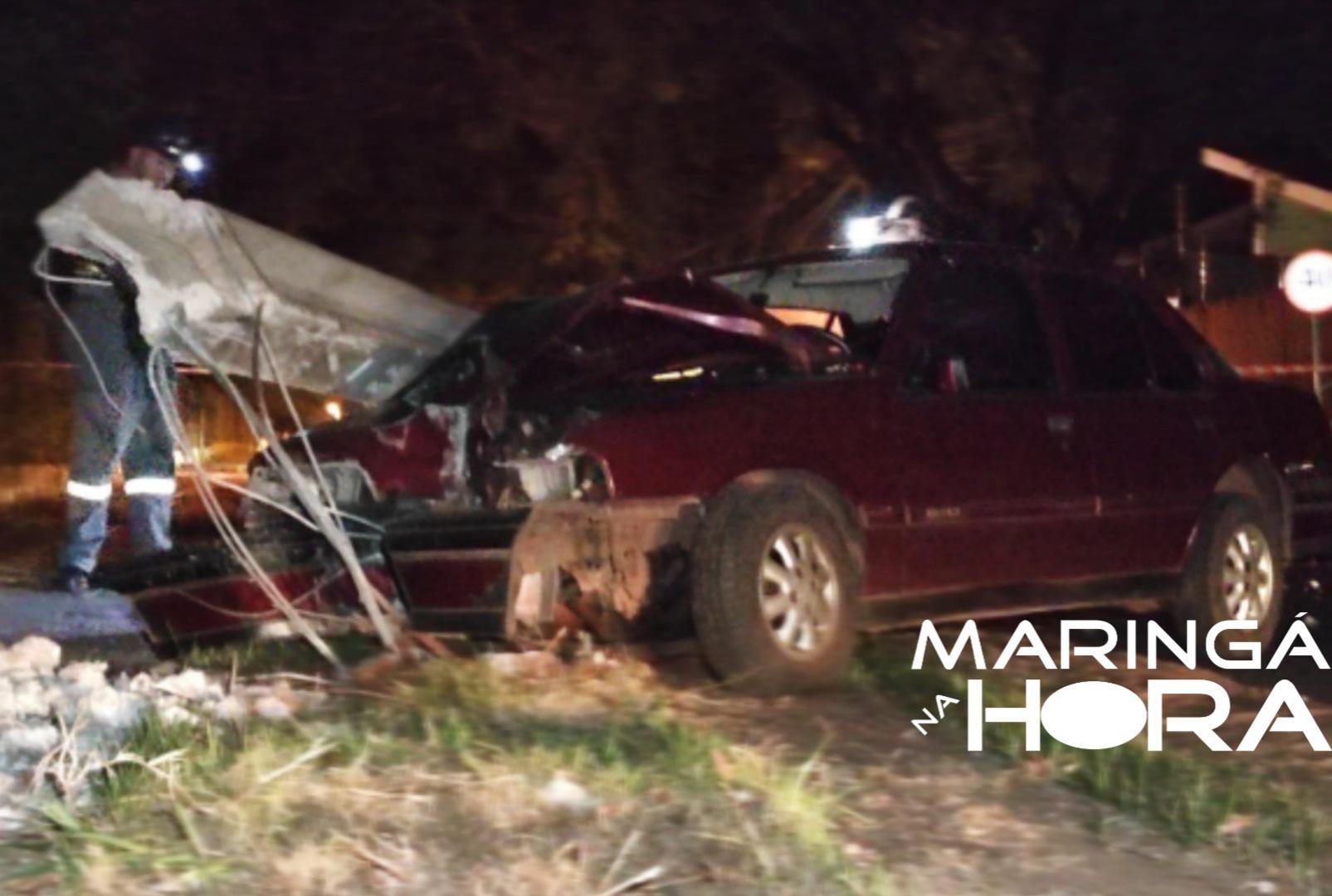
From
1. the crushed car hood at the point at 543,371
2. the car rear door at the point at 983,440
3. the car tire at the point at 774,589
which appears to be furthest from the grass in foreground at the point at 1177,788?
the crushed car hood at the point at 543,371

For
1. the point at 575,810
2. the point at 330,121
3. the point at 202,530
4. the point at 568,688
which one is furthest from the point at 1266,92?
the point at 575,810

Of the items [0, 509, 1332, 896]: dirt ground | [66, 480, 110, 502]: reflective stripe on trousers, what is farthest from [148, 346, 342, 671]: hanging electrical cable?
[0, 509, 1332, 896]: dirt ground

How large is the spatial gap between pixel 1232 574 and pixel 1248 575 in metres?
0.12

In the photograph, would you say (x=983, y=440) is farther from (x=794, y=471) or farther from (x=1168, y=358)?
(x=1168, y=358)

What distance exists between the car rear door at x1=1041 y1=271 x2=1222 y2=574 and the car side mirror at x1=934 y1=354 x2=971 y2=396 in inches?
27.2

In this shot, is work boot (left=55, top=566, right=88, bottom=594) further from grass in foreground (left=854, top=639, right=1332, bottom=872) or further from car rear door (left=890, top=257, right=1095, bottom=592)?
car rear door (left=890, top=257, right=1095, bottom=592)

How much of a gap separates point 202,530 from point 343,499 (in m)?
2.80

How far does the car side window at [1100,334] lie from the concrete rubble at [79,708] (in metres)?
3.63

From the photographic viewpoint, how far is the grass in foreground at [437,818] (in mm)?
4594

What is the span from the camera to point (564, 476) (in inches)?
260

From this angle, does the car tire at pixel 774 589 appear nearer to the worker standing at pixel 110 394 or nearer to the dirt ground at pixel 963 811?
the dirt ground at pixel 963 811

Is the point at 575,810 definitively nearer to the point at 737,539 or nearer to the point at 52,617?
the point at 737,539

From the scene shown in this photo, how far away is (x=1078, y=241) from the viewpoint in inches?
562

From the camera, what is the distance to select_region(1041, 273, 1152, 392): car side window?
8320 mm
